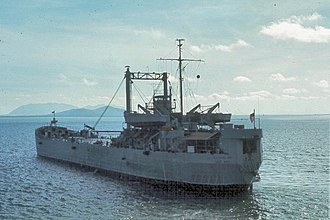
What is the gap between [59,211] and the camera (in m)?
37.0

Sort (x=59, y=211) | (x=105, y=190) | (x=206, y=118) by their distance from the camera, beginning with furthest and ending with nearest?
(x=206, y=118)
(x=105, y=190)
(x=59, y=211)

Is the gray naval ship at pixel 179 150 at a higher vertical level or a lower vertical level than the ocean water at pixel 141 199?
higher

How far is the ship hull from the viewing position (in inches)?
1650

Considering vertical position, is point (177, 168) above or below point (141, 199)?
above

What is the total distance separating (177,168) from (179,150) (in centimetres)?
211

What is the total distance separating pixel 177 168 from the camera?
4466cm

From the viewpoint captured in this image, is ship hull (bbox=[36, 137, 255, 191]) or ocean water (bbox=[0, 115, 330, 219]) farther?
ship hull (bbox=[36, 137, 255, 191])

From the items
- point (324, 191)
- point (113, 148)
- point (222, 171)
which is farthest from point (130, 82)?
point (324, 191)

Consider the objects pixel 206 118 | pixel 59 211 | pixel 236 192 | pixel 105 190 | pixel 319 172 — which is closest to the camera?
pixel 59 211

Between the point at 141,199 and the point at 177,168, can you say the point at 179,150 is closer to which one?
the point at 177,168

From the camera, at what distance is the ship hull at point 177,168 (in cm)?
4191

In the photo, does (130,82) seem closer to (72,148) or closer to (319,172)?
(72,148)

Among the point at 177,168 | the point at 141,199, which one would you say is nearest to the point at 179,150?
the point at 177,168

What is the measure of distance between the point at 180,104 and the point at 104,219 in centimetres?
2372
